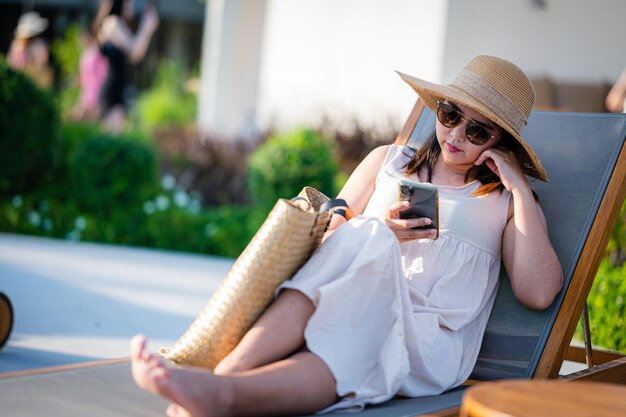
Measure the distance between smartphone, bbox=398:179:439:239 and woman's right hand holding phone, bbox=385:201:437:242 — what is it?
0.01 metres

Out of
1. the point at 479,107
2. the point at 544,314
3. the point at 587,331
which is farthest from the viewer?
the point at 587,331

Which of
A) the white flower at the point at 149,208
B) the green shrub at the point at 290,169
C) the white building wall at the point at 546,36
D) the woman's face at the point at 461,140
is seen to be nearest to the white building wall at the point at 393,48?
the white building wall at the point at 546,36

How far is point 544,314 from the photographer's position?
3.45m

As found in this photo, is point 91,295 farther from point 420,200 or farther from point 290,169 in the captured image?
point 420,200

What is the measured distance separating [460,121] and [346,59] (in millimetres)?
7709

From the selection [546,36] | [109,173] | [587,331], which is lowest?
[109,173]

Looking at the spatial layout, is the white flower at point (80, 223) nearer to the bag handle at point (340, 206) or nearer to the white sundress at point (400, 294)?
the white sundress at point (400, 294)

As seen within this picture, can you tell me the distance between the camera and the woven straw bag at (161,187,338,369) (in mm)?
2727

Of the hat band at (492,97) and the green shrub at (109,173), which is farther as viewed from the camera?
the green shrub at (109,173)

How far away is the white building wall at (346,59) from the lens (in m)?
10.1

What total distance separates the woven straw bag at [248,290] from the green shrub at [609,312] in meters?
3.27

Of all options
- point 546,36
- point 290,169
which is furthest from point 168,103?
point 290,169

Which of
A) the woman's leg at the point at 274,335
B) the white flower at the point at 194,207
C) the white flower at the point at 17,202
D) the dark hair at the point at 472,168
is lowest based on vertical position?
the white flower at the point at 17,202

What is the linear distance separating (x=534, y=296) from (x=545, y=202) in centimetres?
52
